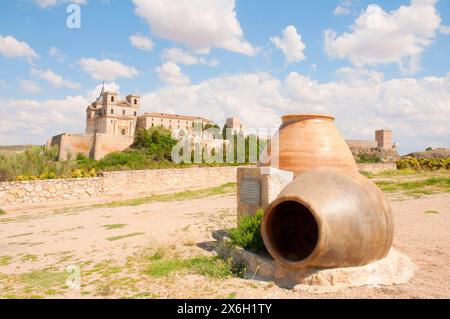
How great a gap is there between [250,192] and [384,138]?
67.8 m

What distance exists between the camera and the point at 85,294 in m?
4.15

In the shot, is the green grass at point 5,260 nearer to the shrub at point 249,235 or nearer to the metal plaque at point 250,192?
the shrub at point 249,235

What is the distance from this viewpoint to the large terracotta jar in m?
6.10

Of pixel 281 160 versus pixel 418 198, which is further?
pixel 418 198

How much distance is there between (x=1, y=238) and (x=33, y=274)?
3896mm

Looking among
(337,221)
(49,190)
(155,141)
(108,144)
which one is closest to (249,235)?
(337,221)

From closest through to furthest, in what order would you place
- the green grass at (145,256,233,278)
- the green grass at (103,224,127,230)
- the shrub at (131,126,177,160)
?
the green grass at (145,256,233,278) < the green grass at (103,224,127,230) < the shrub at (131,126,177,160)

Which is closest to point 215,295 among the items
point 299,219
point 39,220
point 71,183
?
point 299,219

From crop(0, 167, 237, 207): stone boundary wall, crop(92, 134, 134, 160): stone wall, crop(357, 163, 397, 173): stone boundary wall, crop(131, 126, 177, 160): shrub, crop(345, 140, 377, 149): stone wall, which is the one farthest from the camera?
crop(345, 140, 377, 149): stone wall

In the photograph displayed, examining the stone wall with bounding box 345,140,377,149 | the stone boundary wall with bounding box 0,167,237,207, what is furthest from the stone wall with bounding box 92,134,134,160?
the stone wall with bounding box 345,140,377,149

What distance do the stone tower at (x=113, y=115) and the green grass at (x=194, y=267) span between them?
6609 centimetres

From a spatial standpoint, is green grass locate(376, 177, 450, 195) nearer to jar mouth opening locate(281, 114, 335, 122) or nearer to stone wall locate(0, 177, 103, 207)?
jar mouth opening locate(281, 114, 335, 122)

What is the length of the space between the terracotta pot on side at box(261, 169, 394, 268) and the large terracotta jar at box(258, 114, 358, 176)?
121 cm
